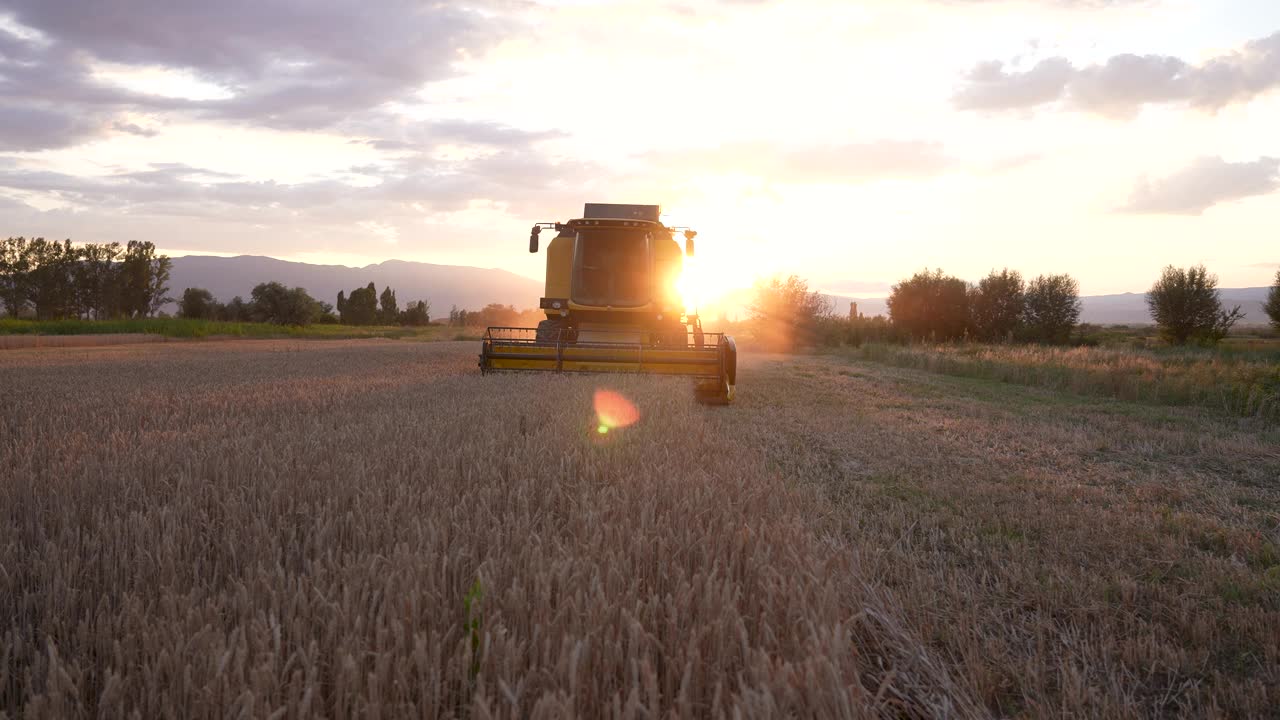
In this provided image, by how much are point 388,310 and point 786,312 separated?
48044 millimetres

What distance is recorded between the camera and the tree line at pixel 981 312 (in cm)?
3731

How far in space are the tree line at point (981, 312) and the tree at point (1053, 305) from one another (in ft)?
0.18

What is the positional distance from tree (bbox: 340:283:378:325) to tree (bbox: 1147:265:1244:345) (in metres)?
64.1

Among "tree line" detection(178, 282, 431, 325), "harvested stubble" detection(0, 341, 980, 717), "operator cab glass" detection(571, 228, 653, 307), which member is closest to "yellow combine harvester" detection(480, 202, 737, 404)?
"operator cab glass" detection(571, 228, 653, 307)

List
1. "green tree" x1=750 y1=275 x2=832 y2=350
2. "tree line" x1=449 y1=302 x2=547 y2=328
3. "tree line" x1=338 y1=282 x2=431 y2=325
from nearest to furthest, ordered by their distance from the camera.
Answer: "green tree" x1=750 y1=275 x2=832 y2=350 → "tree line" x1=449 y1=302 x2=547 y2=328 → "tree line" x1=338 y1=282 x2=431 y2=325

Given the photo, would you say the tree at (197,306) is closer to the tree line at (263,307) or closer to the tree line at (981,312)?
the tree line at (263,307)

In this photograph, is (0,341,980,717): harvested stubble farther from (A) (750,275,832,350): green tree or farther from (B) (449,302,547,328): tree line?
(B) (449,302,547,328): tree line

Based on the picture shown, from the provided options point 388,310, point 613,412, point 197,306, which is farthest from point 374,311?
point 613,412

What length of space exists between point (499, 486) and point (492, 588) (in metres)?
1.47

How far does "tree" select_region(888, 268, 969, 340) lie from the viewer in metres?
41.7

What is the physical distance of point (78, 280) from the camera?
60.5 metres

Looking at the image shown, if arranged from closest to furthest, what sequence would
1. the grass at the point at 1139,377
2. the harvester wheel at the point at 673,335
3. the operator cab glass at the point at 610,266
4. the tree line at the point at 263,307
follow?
the grass at the point at 1139,377 → the harvester wheel at the point at 673,335 → the operator cab glass at the point at 610,266 → the tree line at the point at 263,307

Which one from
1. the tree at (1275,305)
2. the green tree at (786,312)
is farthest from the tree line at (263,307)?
the tree at (1275,305)

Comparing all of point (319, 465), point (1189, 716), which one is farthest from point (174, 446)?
point (1189, 716)
